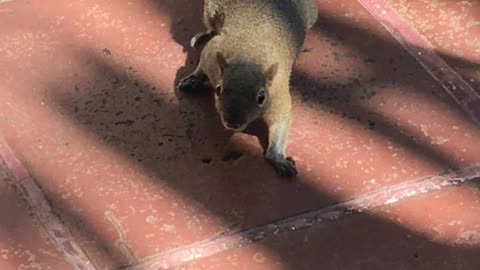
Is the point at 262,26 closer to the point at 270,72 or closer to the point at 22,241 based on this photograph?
the point at 270,72

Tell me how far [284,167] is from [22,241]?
2.22 feet

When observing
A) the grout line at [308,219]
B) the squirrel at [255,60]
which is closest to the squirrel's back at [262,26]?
the squirrel at [255,60]

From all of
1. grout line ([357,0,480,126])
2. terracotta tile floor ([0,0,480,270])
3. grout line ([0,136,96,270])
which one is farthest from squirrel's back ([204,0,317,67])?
grout line ([0,136,96,270])

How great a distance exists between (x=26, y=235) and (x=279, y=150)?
0.67m

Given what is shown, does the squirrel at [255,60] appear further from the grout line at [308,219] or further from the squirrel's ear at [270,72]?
the grout line at [308,219]

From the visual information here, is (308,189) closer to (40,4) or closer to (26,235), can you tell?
(26,235)

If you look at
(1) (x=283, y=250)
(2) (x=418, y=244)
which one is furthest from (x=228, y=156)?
(2) (x=418, y=244)

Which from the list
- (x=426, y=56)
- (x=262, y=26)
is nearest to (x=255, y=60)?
(x=262, y=26)

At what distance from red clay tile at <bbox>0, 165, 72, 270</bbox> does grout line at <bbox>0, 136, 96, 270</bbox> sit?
16 mm

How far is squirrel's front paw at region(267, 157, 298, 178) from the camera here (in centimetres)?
264

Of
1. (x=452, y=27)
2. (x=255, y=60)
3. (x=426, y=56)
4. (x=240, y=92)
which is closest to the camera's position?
(x=240, y=92)

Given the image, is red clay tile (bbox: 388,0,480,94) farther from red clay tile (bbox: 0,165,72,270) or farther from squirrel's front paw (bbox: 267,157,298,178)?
red clay tile (bbox: 0,165,72,270)

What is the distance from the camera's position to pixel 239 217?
2.53 metres

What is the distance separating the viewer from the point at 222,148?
8.98 ft
